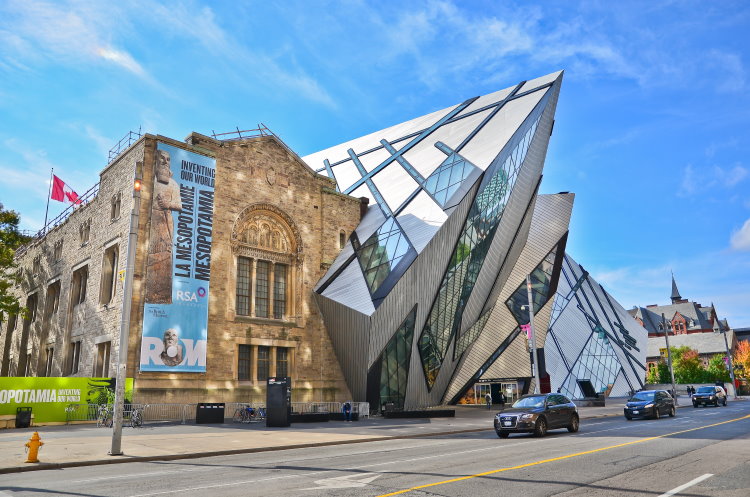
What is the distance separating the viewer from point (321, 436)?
840 inches

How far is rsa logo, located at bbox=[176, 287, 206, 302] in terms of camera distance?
1202 inches

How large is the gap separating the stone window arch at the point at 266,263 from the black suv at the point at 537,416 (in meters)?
19.3

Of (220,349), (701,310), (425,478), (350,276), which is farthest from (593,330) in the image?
(701,310)

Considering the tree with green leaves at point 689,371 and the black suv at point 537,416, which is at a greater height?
the tree with green leaves at point 689,371

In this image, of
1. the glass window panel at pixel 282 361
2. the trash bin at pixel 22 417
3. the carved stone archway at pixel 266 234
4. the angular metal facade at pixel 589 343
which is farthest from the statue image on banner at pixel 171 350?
the angular metal facade at pixel 589 343

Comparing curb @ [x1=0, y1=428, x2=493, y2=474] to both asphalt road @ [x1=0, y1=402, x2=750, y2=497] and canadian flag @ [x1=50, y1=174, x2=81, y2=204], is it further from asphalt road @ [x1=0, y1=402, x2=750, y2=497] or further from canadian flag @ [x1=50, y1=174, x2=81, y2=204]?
canadian flag @ [x1=50, y1=174, x2=81, y2=204]

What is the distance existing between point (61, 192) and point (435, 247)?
26770 mm

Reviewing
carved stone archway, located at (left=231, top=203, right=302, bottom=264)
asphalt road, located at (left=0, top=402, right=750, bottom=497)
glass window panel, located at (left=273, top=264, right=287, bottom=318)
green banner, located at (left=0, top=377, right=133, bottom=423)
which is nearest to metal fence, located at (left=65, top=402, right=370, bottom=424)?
green banner, located at (left=0, top=377, right=133, bottom=423)

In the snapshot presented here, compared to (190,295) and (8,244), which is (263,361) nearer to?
(190,295)

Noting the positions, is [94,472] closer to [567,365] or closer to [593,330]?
[567,365]

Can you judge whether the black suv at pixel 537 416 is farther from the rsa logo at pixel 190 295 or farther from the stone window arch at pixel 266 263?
the stone window arch at pixel 266 263

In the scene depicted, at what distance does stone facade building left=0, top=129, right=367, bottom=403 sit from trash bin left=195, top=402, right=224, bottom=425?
2.96 metres

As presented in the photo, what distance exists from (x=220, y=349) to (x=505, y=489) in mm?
25574

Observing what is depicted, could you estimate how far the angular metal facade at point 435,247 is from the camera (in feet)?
112
